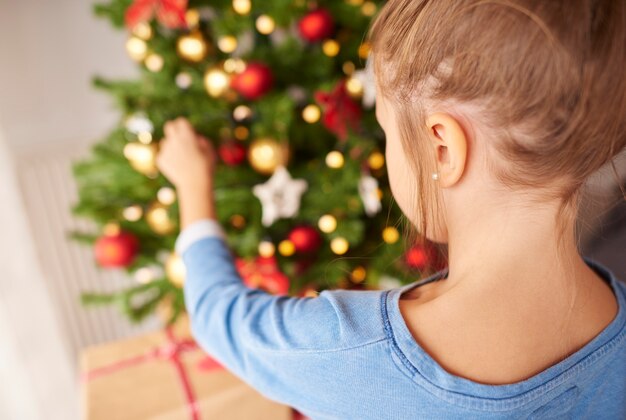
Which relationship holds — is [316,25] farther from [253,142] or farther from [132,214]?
[132,214]

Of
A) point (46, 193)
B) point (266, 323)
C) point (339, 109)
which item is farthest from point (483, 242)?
point (46, 193)

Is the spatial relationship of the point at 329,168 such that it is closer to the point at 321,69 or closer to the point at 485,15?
the point at 321,69

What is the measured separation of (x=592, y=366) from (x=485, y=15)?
34cm

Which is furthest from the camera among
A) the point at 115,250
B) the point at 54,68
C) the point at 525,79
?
the point at 54,68

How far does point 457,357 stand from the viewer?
45cm

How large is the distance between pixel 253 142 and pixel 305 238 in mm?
205

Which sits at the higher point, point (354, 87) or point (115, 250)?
point (354, 87)

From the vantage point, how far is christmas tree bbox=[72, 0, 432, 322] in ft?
2.92

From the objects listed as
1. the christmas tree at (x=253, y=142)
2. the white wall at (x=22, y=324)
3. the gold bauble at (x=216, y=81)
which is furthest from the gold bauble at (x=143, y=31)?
the white wall at (x=22, y=324)

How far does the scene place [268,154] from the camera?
0.91 m

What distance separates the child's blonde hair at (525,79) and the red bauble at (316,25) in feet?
1.55

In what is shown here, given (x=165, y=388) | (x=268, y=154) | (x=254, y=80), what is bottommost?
(x=165, y=388)

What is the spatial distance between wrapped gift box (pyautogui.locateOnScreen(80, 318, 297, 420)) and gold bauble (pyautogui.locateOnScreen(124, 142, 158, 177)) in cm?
38

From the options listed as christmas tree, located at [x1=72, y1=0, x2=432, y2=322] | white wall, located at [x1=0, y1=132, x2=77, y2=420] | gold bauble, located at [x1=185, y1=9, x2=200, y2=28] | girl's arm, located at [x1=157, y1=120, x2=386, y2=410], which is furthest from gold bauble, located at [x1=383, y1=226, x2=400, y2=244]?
white wall, located at [x1=0, y1=132, x2=77, y2=420]
